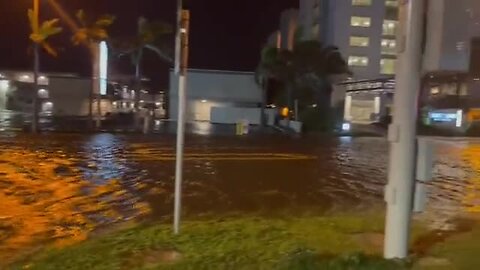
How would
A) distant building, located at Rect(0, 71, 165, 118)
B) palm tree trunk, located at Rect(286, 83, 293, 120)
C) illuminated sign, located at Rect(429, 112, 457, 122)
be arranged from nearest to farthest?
illuminated sign, located at Rect(429, 112, 457, 122) < palm tree trunk, located at Rect(286, 83, 293, 120) < distant building, located at Rect(0, 71, 165, 118)

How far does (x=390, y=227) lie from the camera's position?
679 centimetres

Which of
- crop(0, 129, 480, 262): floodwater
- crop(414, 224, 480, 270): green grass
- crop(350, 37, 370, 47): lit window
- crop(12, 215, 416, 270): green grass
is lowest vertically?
crop(0, 129, 480, 262): floodwater

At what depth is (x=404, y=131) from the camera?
263 inches

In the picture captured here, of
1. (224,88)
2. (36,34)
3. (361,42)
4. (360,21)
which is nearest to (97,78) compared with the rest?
(36,34)

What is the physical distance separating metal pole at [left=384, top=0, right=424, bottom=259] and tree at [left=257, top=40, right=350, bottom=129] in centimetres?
4090

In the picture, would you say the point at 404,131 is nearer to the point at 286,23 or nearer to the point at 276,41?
the point at 276,41

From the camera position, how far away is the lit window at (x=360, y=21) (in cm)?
7506

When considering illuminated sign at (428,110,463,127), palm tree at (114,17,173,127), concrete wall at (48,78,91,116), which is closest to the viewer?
palm tree at (114,17,173,127)

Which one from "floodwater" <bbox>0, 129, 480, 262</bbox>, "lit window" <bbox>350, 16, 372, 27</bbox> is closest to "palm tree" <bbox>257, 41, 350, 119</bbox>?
"floodwater" <bbox>0, 129, 480, 262</bbox>

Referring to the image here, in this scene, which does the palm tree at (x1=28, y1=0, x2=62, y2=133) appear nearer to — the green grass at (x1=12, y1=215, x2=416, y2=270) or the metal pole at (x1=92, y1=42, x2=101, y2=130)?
the metal pole at (x1=92, y1=42, x2=101, y2=130)

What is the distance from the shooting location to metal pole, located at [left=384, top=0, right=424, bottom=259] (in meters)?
6.62

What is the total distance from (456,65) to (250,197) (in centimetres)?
688

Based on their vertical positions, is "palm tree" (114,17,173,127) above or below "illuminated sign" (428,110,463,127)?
above

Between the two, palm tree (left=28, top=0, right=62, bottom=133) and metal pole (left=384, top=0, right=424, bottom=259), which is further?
palm tree (left=28, top=0, right=62, bottom=133)
